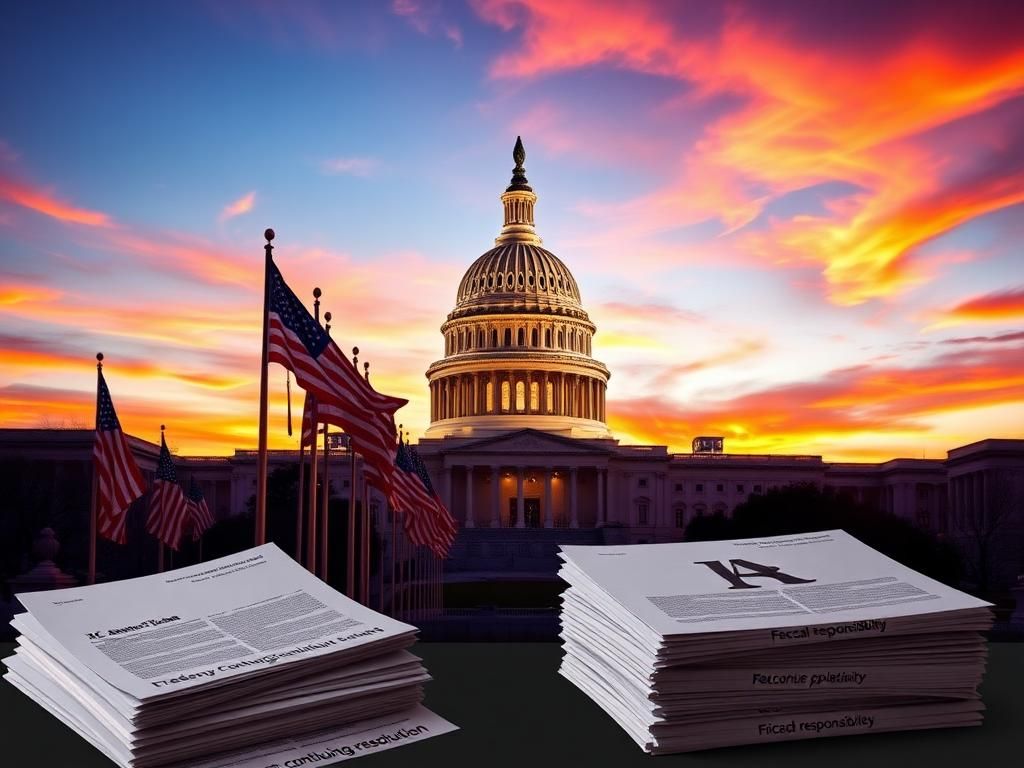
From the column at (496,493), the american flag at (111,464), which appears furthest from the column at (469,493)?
the american flag at (111,464)

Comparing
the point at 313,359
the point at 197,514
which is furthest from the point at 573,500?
the point at 313,359

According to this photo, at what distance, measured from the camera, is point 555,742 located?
4984mm

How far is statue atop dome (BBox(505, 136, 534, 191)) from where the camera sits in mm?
131000

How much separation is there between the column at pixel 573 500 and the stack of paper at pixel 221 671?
99859mm

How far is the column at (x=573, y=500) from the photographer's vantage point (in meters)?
105

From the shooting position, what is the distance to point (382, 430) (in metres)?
17.7

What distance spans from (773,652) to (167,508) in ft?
86.8

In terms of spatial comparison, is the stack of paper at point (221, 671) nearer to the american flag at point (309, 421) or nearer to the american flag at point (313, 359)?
the american flag at point (313, 359)

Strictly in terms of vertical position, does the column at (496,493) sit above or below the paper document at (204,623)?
above

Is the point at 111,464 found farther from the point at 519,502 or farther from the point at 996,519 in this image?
the point at 519,502

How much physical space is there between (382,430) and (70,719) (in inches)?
503

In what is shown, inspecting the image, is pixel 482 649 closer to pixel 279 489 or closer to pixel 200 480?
pixel 279 489

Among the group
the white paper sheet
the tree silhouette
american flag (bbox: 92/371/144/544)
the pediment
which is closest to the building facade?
the pediment

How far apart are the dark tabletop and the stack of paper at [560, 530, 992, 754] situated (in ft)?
0.25
